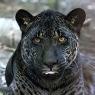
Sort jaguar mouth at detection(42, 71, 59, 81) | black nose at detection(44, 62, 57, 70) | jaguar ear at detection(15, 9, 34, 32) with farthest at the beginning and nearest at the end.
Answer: jaguar ear at detection(15, 9, 34, 32) < jaguar mouth at detection(42, 71, 59, 81) < black nose at detection(44, 62, 57, 70)

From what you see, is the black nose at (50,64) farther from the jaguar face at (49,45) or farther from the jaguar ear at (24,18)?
the jaguar ear at (24,18)

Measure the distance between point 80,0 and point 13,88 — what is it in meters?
5.56

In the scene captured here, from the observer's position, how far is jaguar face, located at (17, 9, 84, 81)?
4262 millimetres

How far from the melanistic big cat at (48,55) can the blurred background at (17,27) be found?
117 centimetres

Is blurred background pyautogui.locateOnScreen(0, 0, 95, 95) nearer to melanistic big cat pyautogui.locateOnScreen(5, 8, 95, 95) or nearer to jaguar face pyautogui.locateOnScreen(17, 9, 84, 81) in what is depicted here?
melanistic big cat pyautogui.locateOnScreen(5, 8, 95, 95)

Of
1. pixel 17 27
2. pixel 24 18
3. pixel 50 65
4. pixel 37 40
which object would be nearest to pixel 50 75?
pixel 50 65

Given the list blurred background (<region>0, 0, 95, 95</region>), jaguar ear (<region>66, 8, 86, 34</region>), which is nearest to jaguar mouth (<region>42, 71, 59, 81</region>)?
jaguar ear (<region>66, 8, 86, 34</region>)

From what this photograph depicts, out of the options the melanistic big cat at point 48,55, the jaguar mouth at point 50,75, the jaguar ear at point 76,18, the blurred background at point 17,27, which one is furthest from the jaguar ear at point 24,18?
the blurred background at point 17,27

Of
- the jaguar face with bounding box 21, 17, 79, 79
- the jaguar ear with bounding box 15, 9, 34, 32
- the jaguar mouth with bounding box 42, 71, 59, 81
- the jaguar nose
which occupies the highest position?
the jaguar ear with bounding box 15, 9, 34, 32

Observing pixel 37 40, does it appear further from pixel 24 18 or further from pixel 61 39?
pixel 24 18

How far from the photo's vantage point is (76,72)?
470cm

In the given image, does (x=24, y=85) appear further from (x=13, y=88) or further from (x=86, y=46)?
(x=86, y=46)

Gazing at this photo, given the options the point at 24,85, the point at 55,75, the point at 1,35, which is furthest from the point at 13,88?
the point at 1,35

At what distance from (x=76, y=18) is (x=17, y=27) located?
11.5ft
